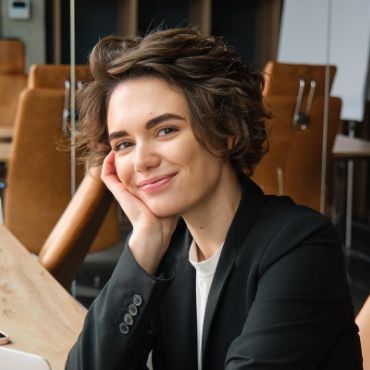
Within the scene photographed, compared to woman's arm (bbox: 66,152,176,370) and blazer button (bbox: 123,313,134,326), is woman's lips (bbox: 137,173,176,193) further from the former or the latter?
blazer button (bbox: 123,313,134,326)

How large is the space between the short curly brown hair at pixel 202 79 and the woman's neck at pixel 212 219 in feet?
0.23

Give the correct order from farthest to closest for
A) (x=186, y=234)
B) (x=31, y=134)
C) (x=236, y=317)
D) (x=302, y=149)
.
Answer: (x=302, y=149) < (x=31, y=134) < (x=186, y=234) < (x=236, y=317)

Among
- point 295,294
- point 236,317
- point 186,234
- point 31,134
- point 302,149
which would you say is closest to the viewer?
point 295,294

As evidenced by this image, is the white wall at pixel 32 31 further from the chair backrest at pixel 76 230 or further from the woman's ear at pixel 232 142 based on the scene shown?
the woman's ear at pixel 232 142

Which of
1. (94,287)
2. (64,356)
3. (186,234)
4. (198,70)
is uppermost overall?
(198,70)

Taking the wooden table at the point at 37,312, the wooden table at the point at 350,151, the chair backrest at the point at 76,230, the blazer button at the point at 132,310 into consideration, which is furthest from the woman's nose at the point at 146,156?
the wooden table at the point at 350,151

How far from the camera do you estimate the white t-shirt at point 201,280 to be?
4.37 ft

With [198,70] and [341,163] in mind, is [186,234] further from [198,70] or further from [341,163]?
[341,163]

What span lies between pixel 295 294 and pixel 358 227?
2.74 m

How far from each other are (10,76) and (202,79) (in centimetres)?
283

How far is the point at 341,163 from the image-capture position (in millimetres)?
3816

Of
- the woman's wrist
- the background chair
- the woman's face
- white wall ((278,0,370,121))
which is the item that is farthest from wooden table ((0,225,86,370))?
white wall ((278,0,370,121))

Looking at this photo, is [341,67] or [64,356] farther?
[341,67]

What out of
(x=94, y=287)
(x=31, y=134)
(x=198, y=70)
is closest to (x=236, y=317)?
(x=198, y=70)
